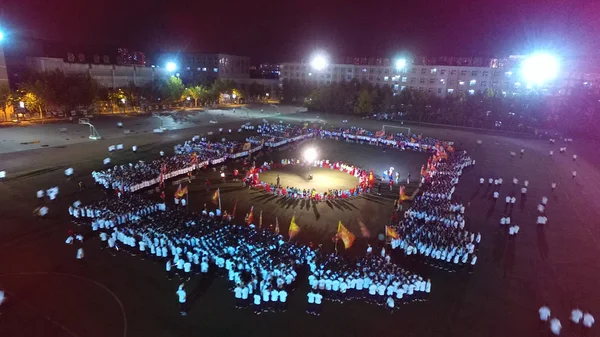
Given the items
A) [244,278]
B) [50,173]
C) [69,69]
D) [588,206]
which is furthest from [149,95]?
[588,206]

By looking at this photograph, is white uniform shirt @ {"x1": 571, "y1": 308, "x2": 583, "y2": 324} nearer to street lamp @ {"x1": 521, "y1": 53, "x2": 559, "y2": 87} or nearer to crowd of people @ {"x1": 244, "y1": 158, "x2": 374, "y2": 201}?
crowd of people @ {"x1": 244, "y1": 158, "x2": 374, "y2": 201}

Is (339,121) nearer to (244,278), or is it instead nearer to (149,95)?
(149,95)

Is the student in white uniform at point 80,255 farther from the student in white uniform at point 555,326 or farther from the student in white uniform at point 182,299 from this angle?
the student in white uniform at point 555,326

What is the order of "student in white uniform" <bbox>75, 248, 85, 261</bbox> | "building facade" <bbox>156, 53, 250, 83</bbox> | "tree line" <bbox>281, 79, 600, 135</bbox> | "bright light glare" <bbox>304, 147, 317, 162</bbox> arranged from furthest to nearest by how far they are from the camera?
"building facade" <bbox>156, 53, 250, 83</bbox>, "tree line" <bbox>281, 79, 600, 135</bbox>, "bright light glare" <bbox>304, 147, 317, 162</bbox>, "student in white uniform" <bbox>75, 248, 85, 261</bbox>

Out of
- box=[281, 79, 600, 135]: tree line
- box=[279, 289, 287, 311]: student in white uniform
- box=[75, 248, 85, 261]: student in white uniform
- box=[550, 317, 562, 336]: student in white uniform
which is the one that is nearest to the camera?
box=[550, 317, 562, 336]: student in white uniform

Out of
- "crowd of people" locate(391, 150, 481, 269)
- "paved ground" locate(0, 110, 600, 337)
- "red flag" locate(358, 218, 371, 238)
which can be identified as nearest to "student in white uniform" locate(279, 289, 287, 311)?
"paved ground" locate(0, 110, 600, 337)
